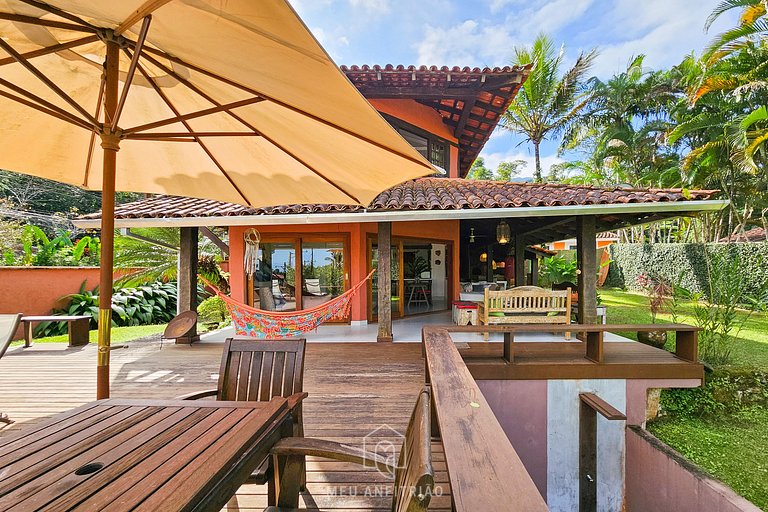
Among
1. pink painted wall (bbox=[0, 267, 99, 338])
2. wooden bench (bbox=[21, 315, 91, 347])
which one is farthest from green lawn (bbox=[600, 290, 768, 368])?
pink painted wall (bbox=[0, 267, 99, 338])

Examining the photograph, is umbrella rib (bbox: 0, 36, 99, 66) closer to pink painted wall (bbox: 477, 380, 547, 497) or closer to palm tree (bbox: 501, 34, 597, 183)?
pink painted wall (bbox: 477, 380, 547, 497)

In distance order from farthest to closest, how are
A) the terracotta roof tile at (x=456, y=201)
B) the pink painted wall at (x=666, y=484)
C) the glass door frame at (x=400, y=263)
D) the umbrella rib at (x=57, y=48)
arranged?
the glass door frame at (x=400, y=263) < the terracotta roof tile at (x=456, y=201) < the pink painted wall at (x=666, y=484) < the umbrella rib at (x=57, y=48)

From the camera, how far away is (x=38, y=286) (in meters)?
7.66

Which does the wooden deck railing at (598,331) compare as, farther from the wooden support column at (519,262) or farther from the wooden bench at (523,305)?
the wooden support column at (519,262)

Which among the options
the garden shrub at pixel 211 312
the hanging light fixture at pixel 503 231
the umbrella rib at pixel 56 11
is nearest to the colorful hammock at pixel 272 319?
the umbrella rib at pixel 56 11

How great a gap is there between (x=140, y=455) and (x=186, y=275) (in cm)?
468

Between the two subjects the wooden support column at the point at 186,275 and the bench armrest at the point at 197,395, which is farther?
the wooden support column at the point at 186,275

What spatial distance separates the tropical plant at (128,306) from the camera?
25.4 feet

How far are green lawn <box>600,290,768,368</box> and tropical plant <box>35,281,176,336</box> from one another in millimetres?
11405

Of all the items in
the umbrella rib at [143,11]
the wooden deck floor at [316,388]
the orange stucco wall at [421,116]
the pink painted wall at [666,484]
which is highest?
the orange stucco wall at [421,116]

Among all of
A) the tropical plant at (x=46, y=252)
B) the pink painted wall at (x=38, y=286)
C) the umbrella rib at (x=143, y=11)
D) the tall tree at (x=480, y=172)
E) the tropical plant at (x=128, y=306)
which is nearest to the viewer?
the umbrella rib at (x=143, y=11)

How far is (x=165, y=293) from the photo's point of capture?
32.6 ft

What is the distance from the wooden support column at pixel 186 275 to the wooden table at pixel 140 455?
13.0 feet

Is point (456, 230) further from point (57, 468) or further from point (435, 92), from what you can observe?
point (57, 468)
